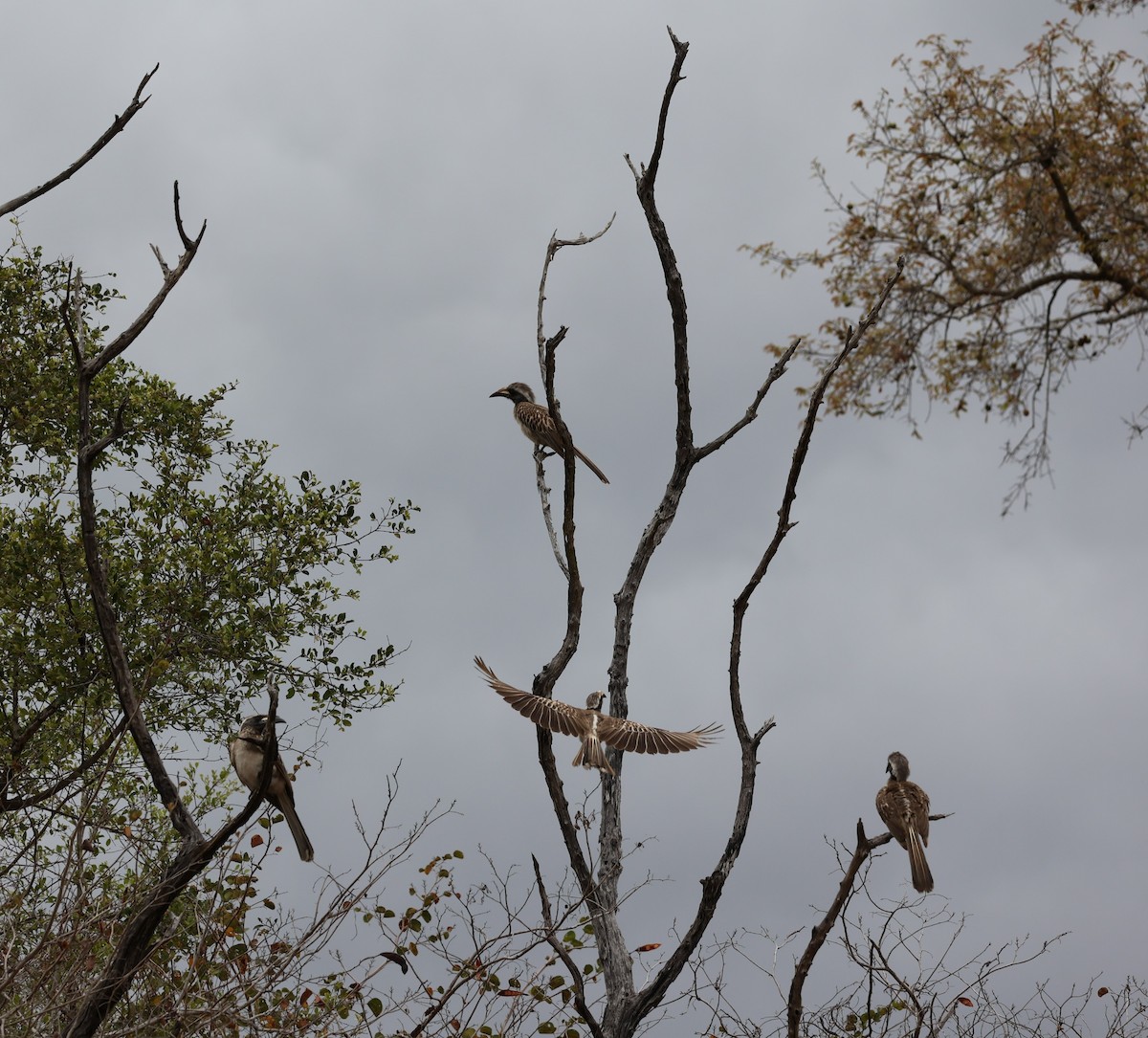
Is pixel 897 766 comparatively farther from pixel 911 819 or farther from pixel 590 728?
pixel 590 728

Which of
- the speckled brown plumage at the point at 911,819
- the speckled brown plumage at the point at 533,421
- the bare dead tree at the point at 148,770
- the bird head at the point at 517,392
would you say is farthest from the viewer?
the bird head at the point at 517,392

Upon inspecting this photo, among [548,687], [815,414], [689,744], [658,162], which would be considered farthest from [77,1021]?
[658,162]

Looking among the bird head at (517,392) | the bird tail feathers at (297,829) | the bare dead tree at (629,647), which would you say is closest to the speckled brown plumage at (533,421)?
the bird head at (517,392)

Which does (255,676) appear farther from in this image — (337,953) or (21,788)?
(337,953)

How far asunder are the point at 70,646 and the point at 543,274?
6.50 metres

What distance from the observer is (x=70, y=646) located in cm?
1213

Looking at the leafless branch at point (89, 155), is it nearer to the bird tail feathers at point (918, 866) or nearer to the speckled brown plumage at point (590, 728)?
the speckled brown plumage at point (590, 728)

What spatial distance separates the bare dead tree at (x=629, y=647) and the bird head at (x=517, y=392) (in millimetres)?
3967

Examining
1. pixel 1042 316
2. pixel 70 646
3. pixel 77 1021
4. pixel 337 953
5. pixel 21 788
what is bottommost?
pixel 77 1021

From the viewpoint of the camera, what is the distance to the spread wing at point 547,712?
7.06 m

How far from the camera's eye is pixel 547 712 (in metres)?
7.07

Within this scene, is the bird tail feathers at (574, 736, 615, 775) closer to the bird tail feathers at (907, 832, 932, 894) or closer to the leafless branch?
the bird tail feathers at (907, 832, 932, 894)

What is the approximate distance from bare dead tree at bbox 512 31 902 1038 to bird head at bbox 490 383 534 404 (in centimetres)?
397

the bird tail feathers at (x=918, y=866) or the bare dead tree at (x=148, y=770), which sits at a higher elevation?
the bird tail feathers at (x=918, y=866)
